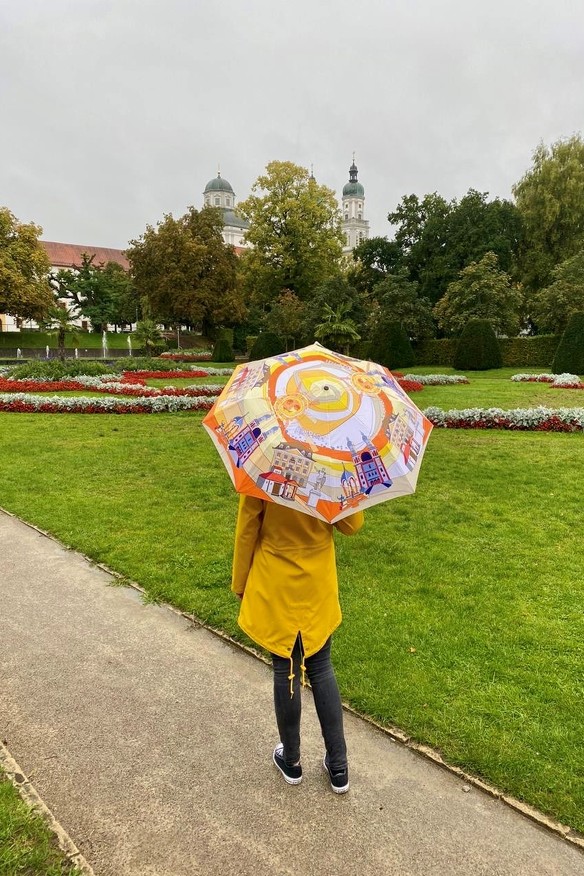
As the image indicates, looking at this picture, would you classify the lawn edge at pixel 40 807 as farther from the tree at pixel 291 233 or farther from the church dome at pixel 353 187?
the church dome at pixel 353 187

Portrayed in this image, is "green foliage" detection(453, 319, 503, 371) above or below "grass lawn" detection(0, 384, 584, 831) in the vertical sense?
above

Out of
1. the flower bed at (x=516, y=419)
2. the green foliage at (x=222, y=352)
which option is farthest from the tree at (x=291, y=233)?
→ the flower bed at (x=516, y=419)

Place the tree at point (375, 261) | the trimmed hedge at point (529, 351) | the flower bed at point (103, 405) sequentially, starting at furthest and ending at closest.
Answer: the tree at point (375, 261) < the trimmed hedge at point (529, 351) < the flower bed at point (103, 405)

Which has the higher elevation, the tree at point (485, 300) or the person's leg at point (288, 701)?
the tree at point (485, 300)

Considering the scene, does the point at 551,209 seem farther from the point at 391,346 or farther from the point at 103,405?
the point at 103,405

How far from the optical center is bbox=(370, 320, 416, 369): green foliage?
25203mm

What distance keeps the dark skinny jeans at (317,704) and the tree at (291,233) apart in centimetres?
4192

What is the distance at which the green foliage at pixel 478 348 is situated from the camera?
23.7 m

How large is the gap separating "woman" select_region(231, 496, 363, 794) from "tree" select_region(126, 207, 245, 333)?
36.6 m

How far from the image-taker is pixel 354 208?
110938 mm

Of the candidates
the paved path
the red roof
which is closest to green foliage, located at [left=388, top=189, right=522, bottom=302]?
the paved path

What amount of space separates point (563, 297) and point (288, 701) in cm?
2816

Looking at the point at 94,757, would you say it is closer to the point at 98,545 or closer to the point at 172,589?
the point at 172,589

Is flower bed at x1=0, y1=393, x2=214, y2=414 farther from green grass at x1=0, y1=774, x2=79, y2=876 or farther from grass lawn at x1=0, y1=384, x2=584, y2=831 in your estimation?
green grass at x1=0, y1=774, x2=79, y2=876
